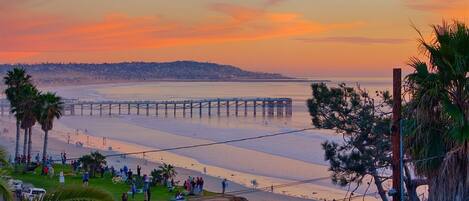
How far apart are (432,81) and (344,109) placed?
38.8 ft

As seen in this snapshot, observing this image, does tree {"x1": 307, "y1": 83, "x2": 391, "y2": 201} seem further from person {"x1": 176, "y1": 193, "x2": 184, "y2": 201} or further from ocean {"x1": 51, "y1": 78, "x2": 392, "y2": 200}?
person {"x1": 176, "y1": 193, "x2": 184, "y2": 201}

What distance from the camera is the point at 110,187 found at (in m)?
35.7

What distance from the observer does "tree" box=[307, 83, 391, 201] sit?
21438 mm

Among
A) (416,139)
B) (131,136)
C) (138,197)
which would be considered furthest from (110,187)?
(131,136)

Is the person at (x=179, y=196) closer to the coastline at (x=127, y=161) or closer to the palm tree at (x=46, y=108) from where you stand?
the coastline at (x=127, y=161)

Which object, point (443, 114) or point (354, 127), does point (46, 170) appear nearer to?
point (354, 127)

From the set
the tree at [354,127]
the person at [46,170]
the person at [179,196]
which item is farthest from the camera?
the person at [46,170]

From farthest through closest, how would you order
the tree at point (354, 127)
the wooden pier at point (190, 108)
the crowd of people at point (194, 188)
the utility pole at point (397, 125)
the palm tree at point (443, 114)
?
the wooden pier at point (190, 108)
the crowd of people at point (194, 188)
the tree at point (354, 127)
the utility pole at point (397, 125)
the palm tree at point (443, 114)

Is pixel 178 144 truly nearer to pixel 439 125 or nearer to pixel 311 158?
pixel 311 158

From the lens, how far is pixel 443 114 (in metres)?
11.2

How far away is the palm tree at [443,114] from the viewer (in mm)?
11008

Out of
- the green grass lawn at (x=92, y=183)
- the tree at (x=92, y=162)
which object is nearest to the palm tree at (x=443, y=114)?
the green grass lawn at (x=92, y=183)

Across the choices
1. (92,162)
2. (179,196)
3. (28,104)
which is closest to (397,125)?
(179,196)

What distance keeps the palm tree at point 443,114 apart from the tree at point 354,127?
30.7ft
